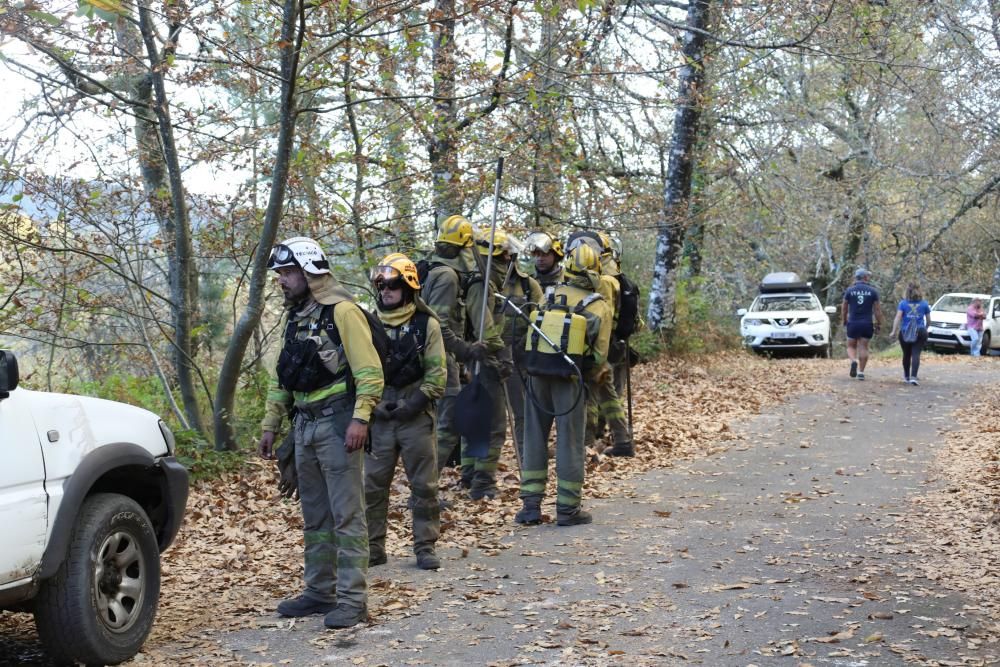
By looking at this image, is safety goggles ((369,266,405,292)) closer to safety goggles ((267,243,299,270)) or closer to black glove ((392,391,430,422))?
black glove ((392,391,430,422))

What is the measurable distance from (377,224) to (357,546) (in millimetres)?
7979

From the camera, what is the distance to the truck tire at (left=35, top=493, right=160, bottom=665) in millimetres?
5176

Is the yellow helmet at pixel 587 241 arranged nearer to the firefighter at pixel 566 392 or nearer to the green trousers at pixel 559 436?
the firefighter at pixel 566 392

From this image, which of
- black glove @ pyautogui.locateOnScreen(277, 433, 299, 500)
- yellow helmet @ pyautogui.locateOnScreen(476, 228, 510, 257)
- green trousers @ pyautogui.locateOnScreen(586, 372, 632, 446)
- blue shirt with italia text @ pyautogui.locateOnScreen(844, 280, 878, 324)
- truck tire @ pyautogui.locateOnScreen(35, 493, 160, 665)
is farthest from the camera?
blue shirt with italia text @ pyautogui.locateOnScreen(844, 280, 878, 324)

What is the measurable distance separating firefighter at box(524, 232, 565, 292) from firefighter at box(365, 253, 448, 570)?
3.08m

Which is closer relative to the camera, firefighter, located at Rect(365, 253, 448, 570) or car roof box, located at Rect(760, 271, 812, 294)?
firefighter, located at Rect(365, 253, 448, 570)

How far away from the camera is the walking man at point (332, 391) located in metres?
6.24

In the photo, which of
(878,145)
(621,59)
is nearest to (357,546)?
(621,59)

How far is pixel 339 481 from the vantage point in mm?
6344

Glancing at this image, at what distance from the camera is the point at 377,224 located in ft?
45.5

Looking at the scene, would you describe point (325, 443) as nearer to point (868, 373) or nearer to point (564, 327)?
point (564, 327)

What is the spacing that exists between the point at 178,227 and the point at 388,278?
485cm

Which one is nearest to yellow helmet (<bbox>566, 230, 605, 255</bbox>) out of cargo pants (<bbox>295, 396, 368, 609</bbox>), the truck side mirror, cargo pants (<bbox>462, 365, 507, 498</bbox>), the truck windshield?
cargo pants (<bbox>462, 365, 507, 498</bbox>)

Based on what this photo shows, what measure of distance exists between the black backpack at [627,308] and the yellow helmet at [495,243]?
1.57 meters
